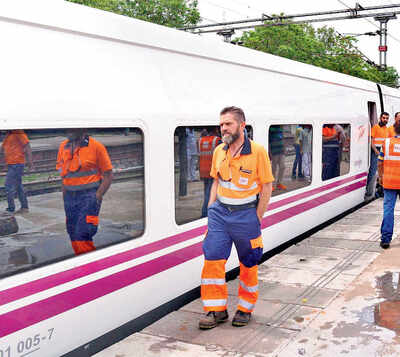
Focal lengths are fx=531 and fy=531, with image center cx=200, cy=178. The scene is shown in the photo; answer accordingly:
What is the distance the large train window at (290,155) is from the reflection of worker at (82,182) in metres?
2.98

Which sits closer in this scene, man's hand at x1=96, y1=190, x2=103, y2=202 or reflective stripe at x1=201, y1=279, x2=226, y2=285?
man's hand at x1=96, y1=190, x2=103, y2=202

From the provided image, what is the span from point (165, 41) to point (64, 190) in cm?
167

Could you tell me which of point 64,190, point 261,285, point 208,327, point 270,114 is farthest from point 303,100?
point 64,190

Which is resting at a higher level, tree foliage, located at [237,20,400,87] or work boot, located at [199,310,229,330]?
tree foliage, located at [237,20,400,87]

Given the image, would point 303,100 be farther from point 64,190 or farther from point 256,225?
point 64,190

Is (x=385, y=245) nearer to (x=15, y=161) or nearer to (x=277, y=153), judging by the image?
(x=277, y=153)

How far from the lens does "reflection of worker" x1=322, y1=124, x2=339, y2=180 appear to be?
8242 millimetres

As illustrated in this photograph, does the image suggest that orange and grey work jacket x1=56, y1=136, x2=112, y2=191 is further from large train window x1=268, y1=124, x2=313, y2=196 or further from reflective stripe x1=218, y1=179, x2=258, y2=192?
large train window x1=268, y1=124, x2=313, y2=196

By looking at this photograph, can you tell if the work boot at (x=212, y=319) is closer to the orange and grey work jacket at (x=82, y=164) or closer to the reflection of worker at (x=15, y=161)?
the orange and grey work jacket at (x=82, y=164)

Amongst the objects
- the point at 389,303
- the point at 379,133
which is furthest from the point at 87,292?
the point at 379,133

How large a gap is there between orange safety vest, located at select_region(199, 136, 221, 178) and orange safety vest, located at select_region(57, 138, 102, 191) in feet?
4.60

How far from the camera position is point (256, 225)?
14.2ft

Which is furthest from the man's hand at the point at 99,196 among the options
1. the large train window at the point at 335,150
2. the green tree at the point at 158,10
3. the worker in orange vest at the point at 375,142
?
the green tree at the point at 158,10

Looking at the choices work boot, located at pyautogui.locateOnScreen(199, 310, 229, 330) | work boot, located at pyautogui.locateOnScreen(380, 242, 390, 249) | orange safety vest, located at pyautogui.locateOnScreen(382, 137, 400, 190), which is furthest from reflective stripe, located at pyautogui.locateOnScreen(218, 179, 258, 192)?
work boot, located at pyautogui.locateOnScreen(380, 242, 390, 249)
